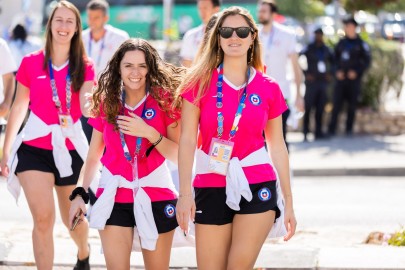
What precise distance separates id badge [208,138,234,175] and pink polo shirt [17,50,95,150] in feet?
5.56

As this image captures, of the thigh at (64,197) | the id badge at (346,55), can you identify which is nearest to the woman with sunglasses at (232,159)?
the thigh at (64,197)

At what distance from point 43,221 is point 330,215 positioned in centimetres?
462

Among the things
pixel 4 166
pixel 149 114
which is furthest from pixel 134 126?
pixel 4 166

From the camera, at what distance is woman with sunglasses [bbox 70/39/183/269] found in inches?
221

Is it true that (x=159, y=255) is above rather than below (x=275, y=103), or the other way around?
below

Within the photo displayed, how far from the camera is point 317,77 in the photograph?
17094mm

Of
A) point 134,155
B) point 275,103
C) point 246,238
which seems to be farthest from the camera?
point 134,155

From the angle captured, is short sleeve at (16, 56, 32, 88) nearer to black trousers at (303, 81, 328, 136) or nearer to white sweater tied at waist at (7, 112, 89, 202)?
white sweater tied at waist at (7, 112, 89, 202)

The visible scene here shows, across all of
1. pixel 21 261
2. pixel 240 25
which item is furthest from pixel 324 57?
pixel 240 25

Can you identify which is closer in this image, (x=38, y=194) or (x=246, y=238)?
(x=246, y=238)

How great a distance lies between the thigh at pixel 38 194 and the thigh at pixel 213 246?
5.15ft

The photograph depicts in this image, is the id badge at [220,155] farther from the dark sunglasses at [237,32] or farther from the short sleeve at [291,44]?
the short sleeve at [291,44]

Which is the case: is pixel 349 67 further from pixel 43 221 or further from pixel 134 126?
pixel 134 126

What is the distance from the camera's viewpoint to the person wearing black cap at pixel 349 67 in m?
17.1
